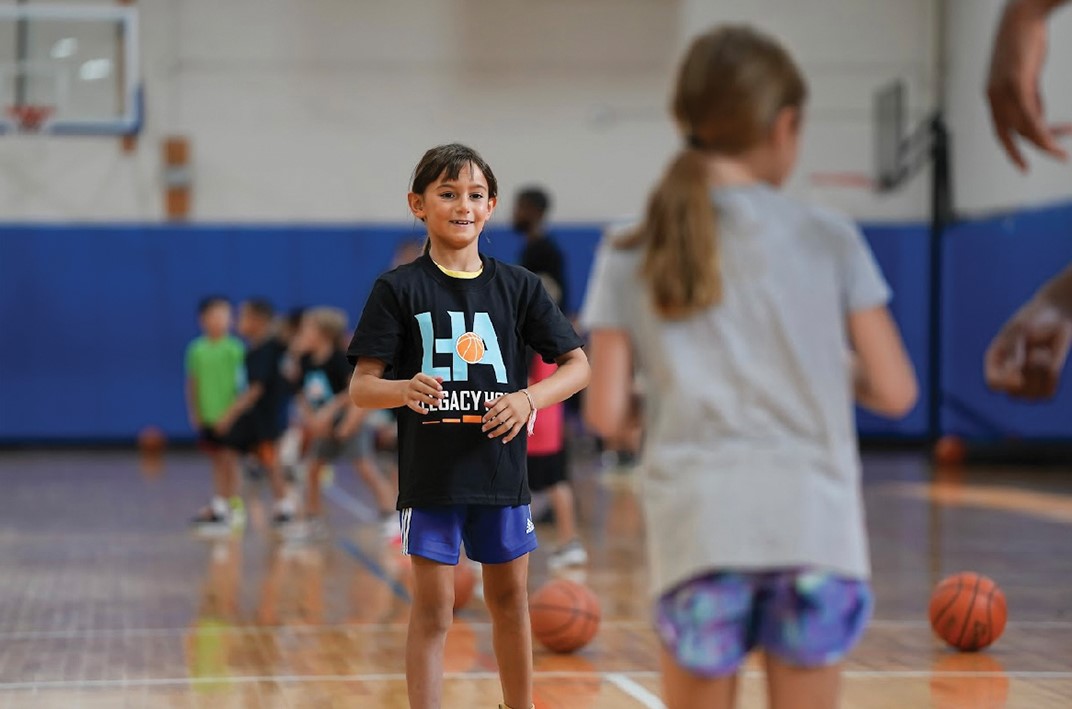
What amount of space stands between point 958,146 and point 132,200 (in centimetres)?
1004

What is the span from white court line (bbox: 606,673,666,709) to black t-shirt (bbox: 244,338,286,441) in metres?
5.84

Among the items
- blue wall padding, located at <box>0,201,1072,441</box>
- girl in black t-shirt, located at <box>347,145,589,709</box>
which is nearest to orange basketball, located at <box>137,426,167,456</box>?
blue wall padding, located at <box>0,201,1072,441</box>

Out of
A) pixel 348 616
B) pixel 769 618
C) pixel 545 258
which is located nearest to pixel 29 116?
pixel 545 258

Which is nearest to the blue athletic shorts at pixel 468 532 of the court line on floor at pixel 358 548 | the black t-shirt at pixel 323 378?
the court line on floor at pixel 358 548

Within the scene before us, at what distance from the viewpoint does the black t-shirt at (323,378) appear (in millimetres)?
10398

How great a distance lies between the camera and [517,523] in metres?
3.96

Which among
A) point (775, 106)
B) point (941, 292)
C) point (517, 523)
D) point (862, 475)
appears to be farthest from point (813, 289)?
point (941, 292)

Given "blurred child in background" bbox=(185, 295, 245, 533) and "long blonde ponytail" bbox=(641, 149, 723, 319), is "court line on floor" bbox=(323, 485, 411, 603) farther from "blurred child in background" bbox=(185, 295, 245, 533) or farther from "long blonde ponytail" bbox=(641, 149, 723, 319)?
"long blonde ponytail" bbox=(641, 149, 723, 319)

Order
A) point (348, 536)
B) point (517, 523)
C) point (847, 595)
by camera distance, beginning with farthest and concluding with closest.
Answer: point (348, 536) < point (517, 523) < point (847, 595)

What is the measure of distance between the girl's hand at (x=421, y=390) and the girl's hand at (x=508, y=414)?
0.45 ft

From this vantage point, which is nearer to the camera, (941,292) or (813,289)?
(813,289)

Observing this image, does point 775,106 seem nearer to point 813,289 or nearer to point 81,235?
point 813,289

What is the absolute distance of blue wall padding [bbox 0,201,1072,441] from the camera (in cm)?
1788

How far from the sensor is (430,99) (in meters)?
18.6
